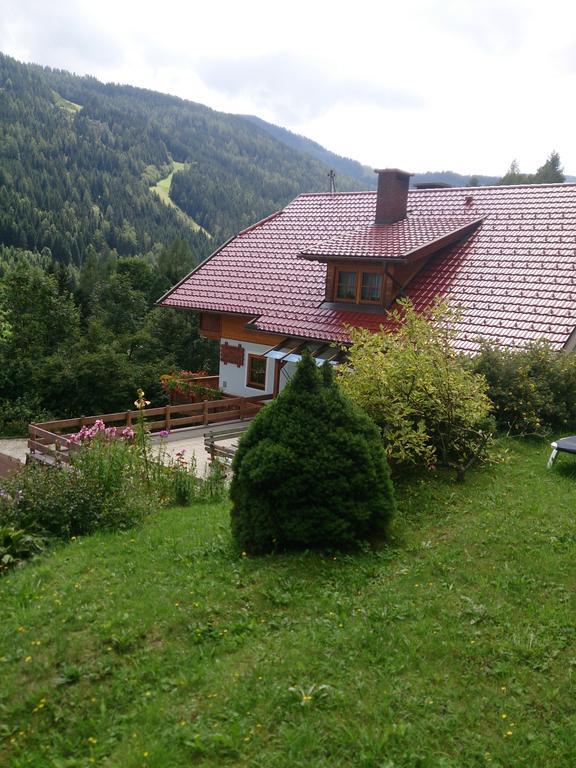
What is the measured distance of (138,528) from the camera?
354 inches

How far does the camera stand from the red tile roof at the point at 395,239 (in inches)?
729

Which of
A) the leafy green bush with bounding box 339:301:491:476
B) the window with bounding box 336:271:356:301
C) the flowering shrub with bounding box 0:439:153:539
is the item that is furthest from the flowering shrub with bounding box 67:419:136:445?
the window with bounding box 336:271:356:301

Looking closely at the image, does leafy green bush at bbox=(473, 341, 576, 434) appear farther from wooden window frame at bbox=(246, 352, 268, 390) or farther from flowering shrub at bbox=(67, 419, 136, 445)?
wooden window frame at bbox=(246, 352, 268, 390)

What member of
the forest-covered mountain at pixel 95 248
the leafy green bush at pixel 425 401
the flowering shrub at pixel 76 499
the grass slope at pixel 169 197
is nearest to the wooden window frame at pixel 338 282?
the forest-covered mountain at pixel 95 248

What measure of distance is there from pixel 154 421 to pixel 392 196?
38.1ft

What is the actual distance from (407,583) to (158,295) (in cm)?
4611

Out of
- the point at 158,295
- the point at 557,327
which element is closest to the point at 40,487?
the point at 557,327

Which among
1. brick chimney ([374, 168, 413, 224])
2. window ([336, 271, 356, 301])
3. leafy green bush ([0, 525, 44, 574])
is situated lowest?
leafy green bush ([0, 525, 44, 574])

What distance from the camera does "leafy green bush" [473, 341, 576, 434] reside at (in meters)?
12.4

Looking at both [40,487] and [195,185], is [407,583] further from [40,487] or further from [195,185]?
[195,185]

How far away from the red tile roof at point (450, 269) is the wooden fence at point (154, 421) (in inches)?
112

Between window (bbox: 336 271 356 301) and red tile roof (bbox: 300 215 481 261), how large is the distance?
91 centimetres

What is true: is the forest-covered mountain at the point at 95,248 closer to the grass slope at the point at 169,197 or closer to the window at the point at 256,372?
the grass slope at the point at 169,197

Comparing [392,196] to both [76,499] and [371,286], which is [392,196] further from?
[76,499]
